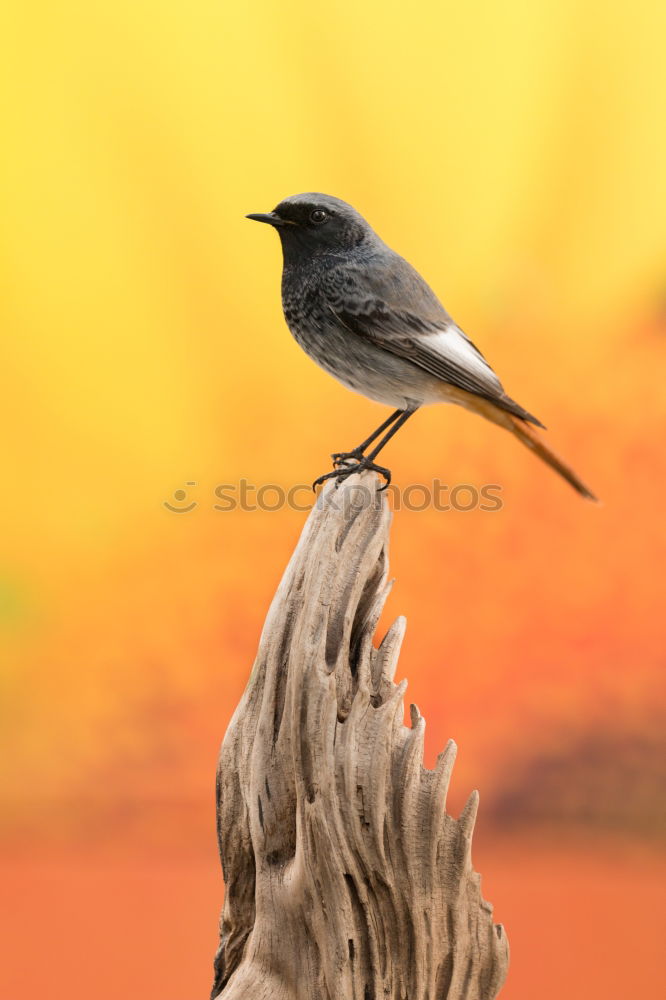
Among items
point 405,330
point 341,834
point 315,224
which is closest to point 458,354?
point 405,330

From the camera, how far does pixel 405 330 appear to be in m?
3.46

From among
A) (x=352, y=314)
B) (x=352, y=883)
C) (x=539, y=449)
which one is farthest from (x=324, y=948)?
(x=352, y=314)

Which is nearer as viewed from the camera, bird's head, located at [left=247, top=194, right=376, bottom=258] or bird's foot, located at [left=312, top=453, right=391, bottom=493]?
bird's head, located at [left=247, top=194, right=376, bottom=258]

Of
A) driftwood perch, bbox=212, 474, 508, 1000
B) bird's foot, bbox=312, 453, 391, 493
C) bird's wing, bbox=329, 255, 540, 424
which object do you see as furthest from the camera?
bird's foot, bbox=312, 453, 391, 493

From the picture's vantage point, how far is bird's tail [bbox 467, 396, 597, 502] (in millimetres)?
3486

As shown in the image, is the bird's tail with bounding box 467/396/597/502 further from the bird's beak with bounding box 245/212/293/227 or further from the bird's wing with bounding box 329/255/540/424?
the bird's beak with bounding box 245/212/293/227

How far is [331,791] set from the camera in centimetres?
307

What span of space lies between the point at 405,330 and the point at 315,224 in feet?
1.67

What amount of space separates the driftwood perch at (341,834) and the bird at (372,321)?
0.70m

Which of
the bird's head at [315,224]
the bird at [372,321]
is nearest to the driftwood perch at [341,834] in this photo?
the bird at [372,321]

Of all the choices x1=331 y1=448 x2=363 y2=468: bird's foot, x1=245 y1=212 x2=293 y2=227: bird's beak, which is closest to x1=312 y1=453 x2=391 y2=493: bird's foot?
x1=331 y1=448 x2=363 y2=468: bird's foot

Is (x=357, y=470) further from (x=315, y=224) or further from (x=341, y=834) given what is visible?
(x=341, y=834)

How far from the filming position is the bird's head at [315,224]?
11.4ft

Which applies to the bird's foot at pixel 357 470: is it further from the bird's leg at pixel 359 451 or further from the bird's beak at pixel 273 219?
the bird's beak at pixel 273 219
